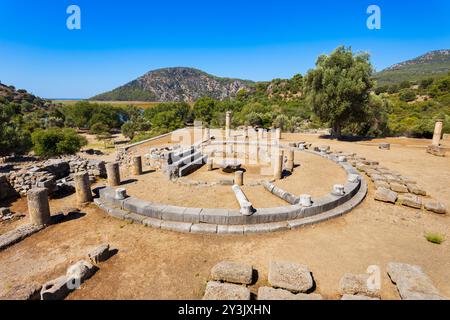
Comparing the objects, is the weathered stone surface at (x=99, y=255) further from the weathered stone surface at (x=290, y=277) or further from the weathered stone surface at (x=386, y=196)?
the weathered stone surface at (x=386, y=196)

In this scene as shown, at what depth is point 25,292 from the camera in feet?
14.0

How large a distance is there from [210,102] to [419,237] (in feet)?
156

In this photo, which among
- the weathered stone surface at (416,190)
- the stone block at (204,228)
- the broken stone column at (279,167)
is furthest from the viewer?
the broken stone column at (279,167)

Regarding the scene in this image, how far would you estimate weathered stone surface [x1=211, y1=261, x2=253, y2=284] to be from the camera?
4.57 m

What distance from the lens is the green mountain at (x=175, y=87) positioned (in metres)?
Result: 147

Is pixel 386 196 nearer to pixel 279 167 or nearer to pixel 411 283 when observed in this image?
pixel 279 167

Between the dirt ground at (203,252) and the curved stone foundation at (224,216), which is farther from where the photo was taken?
the curved stone foundation at (224,216)

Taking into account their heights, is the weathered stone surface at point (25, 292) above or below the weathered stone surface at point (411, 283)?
below

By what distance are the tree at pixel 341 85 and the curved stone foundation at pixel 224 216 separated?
44.7 ft

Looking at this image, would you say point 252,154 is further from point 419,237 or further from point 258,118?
point 258,118

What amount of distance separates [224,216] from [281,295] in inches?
116

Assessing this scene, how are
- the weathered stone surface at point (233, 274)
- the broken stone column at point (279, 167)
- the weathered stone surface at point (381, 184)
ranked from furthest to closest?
1. the broken stone column at point (279, 167)
2. the weathered stone surface at point (381, 184)
3. the weathered stone surface at point (233, 274)

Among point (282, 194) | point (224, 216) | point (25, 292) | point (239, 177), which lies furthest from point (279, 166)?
point (25, 292)

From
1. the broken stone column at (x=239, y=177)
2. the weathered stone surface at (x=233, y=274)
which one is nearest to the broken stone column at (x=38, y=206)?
the weathered stone surface at (x=233, y=274)
